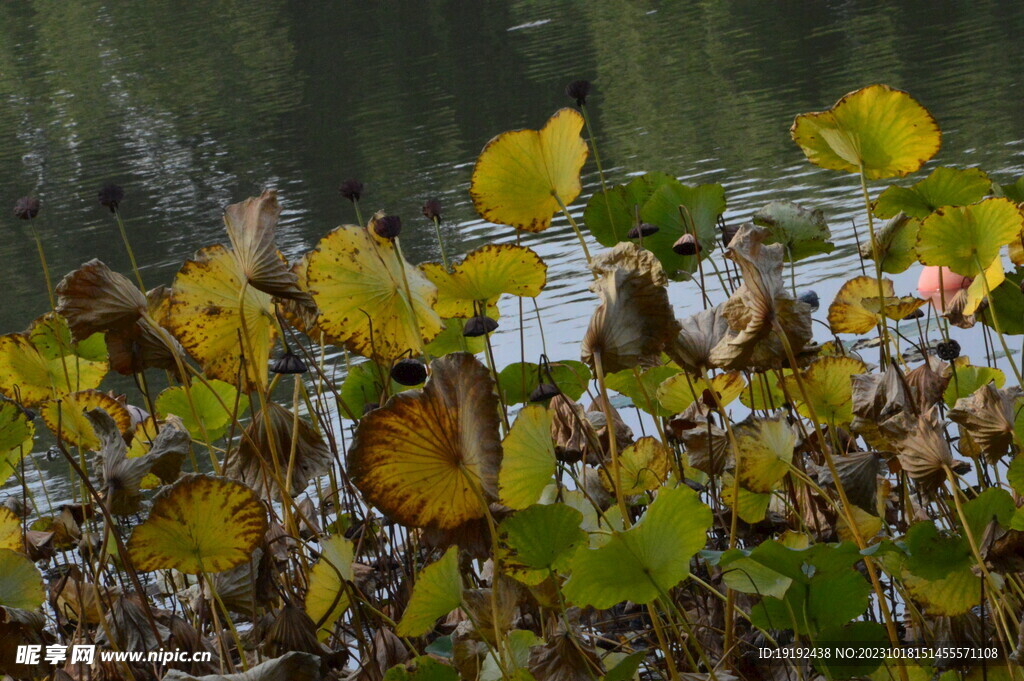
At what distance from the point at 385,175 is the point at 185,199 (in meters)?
0.95

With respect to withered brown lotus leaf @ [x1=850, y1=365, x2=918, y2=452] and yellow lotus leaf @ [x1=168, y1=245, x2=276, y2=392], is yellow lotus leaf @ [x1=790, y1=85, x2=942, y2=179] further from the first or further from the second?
yellow lotus leaf @ [x1=168, y1=245, x2=276, y2=392]

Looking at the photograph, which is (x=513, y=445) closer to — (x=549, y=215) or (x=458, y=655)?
(x=458, y=655)

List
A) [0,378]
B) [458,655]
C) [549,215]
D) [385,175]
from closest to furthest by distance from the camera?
[458,655]
[549,215]
[0,378]
[385,175]

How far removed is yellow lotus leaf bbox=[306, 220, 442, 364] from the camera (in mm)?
943

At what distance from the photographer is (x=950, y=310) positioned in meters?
1.13

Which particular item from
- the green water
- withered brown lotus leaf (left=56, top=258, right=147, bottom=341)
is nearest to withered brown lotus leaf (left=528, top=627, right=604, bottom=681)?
withered brown lotus leaf (left=56, top=258, right=147, bottom=341)

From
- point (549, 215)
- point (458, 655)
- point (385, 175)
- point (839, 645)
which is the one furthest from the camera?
point (385, 175)

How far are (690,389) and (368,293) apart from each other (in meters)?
0.31

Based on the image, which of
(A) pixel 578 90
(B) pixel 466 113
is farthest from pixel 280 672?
(B) pixel 466 113

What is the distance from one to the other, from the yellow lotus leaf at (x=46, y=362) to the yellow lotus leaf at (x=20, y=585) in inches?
12.9

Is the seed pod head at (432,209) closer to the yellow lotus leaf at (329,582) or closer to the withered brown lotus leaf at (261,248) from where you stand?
the withered brown lotus leaf at (261,248)

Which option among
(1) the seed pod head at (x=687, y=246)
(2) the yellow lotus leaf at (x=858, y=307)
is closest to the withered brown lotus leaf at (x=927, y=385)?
(2) the yellow lotus leaf at (x=858, y=307)

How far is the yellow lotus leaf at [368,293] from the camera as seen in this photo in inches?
37.1

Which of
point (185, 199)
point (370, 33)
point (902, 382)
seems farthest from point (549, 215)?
→ point (370, 33)
